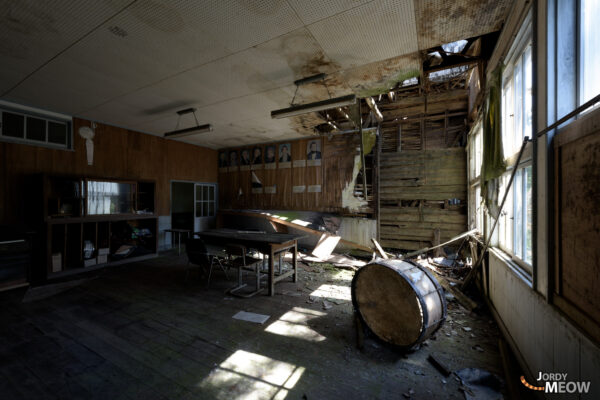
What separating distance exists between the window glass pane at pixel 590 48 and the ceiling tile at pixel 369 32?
58.4 inches

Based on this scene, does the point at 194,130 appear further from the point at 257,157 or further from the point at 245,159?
the point at 245,159

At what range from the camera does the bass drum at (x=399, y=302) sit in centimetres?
260

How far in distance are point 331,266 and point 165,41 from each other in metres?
5.49

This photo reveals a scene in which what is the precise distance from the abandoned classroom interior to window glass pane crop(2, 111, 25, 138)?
43 millimetres

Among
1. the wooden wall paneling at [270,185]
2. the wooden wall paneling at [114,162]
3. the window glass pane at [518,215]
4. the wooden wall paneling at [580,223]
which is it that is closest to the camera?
the wooden wall paneling at [580,223]

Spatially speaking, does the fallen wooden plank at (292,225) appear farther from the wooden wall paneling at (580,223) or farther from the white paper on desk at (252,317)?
the wooden wall paneling at (580,223)

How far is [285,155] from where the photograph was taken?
8.89 meters

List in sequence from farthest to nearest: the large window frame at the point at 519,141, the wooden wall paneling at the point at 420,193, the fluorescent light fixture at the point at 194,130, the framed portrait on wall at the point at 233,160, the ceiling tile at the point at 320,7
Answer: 1. the framed portrait on wall at the point at 233,160
2. the wooden wall paneling at the point at 420,193
3. the fluorescent light fixture at the point at 194,130
4. the ceiling tile at the point at 320,7
5. the large window frame at the point at 519,141

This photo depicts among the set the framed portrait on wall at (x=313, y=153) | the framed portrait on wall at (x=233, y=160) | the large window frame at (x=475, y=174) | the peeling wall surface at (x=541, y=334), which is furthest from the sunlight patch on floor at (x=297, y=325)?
the framed portrait on wall at (x=233, y=160)

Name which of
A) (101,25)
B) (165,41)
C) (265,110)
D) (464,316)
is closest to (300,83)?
(265,110)

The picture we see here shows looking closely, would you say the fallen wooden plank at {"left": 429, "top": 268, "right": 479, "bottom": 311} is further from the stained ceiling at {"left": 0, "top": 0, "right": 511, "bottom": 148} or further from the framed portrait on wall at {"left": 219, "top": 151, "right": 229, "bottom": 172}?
the framed portrait on wall at {"left": 219, "top": 151, "right": 229, "bottom": 172}

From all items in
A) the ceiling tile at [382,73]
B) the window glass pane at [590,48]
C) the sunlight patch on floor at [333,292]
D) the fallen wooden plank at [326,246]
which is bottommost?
the sunlight patch on floor at [333,292]

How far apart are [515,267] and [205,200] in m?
9.36

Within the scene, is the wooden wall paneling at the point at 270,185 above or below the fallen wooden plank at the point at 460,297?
above
